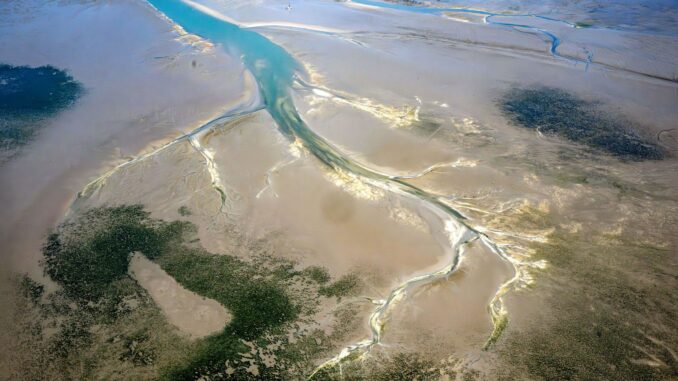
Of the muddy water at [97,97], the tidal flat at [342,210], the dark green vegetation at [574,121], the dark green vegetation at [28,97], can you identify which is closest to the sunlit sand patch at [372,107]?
the tidal flat at [342,210]

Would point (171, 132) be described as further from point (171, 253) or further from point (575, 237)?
point (575, 237)

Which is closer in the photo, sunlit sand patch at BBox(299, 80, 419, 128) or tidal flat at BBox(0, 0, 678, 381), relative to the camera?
tidal flat at BBox(0, 0, 678, 381)

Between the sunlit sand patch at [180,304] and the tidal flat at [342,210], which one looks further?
the sunlit sand patch at [180,304]

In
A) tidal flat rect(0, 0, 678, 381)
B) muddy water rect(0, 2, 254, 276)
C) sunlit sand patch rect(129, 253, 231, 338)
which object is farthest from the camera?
muddy water rect(0, 2, 254, 276)

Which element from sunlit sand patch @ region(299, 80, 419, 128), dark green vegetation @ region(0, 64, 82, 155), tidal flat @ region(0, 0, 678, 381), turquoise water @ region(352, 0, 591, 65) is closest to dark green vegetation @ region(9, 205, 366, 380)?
tidal flat @ region(0, 0, 678, 381)

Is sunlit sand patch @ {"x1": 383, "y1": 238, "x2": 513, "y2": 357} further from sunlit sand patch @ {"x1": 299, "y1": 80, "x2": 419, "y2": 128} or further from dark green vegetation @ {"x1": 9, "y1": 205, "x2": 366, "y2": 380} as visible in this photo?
Answer: sunlit sand patch @ {"x1": 299, "y1": 80, "x2": 419, "y2": 128}

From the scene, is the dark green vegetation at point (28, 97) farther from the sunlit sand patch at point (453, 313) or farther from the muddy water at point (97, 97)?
the sunlit sand patch at point (453, 313)
